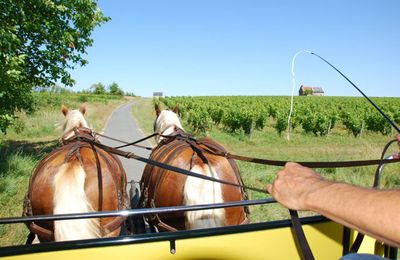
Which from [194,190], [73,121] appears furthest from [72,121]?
[194,190]

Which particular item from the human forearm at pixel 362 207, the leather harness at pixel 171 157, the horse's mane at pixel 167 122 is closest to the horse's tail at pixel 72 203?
the leather harness at pixel 171 157

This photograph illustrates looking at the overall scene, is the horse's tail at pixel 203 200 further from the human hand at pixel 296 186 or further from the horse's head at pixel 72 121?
the horse's head at pixel 72 121

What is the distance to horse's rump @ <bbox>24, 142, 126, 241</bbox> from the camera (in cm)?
309

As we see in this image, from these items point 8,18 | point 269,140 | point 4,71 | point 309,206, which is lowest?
point 269,140

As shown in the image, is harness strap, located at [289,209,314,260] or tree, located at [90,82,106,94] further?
tree, located at [90,82,106,94]

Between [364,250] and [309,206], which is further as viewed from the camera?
[364,250]

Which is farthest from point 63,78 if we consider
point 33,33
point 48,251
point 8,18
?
point 48,251

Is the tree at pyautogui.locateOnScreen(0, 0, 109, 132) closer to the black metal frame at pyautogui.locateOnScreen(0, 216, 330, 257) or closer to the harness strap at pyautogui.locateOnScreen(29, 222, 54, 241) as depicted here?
the harness strap at pyautogui.locateOnScreen(29, 222, 54, 241)

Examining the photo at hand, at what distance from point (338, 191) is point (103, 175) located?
9.06 ft

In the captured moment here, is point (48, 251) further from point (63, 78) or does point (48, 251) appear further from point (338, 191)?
point (63, 78)

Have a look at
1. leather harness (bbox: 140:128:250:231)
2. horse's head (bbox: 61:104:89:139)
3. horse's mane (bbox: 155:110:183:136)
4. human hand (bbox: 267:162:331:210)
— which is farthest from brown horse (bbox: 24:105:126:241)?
human hand (bbox: 267:162:331:210)

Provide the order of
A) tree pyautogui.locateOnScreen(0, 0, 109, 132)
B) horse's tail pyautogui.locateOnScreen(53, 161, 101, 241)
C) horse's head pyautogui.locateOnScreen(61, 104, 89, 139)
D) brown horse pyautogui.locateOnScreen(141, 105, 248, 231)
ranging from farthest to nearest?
tree pyautogui.locateOnScreen(0, 0, 109, 132), horse's head pyautogui.locateOnScreen(61, 104, 89, 139), brown horse pyautogui.locateOnScreen(141, 105, 248, 231), horse's tail pyautogui.locateOnScreen(53, 161, 101, 241)

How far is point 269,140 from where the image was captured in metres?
17.1

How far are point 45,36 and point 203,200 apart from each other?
7.14 meters
